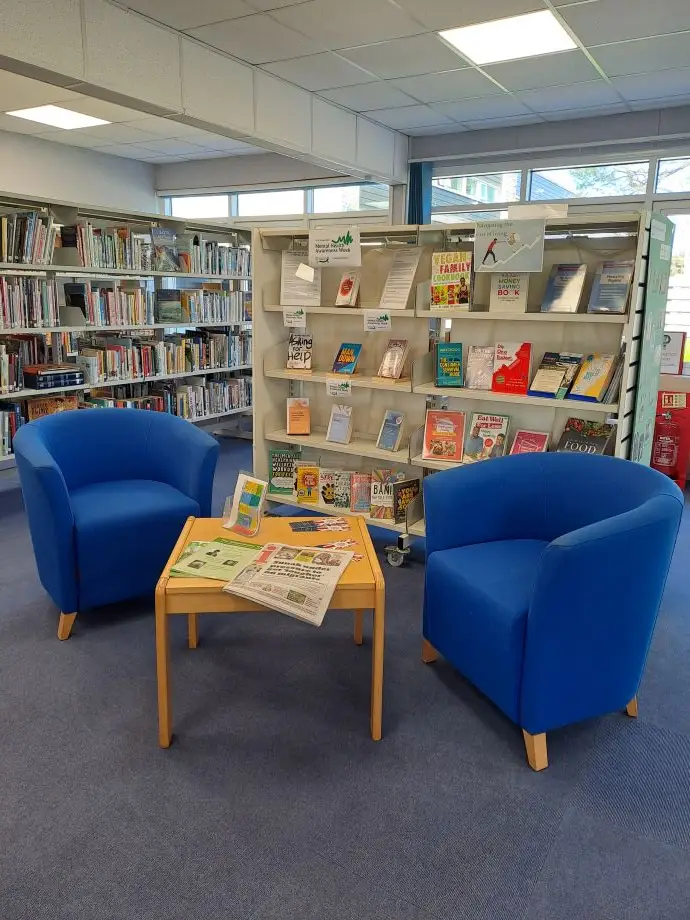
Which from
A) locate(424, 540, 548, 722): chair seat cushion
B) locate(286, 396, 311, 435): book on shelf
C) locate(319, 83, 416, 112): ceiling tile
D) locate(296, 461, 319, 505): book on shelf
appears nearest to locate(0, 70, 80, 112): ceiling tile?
locate(319, 83, 416, 112): ceiling tile

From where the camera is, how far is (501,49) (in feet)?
15.1

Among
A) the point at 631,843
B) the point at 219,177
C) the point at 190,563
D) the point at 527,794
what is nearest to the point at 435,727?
the point at 527,794

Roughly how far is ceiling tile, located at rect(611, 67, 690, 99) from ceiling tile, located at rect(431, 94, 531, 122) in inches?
34.1

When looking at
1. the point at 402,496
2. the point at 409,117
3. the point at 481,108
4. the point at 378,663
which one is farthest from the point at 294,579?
the point at 409,117

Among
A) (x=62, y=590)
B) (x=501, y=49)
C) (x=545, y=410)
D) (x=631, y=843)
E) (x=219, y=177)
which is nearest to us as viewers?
(x=631, y=843)

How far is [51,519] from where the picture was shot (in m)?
2.75

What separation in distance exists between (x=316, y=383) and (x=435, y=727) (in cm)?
233

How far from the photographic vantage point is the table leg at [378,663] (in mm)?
2186

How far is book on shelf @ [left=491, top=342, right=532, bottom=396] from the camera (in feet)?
10.8

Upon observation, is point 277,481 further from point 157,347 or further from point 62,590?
point 157,347

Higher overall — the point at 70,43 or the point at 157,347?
the point at 70,43

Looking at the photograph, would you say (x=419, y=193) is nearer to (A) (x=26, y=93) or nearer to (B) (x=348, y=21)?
(B) (x=348, y=21)

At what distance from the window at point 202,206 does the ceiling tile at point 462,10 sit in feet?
18.2

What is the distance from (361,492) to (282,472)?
0.57 meters
